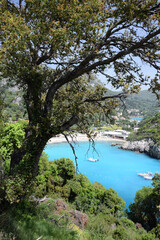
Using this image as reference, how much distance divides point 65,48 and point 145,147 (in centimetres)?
4702

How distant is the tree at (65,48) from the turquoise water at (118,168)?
16.9 meters

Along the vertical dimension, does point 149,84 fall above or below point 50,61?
below

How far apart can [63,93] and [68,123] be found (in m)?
1.37

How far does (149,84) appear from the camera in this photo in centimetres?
359

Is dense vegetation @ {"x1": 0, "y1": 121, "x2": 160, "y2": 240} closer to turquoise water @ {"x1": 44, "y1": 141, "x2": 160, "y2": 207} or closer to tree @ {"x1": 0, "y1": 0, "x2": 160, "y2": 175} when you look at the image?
tree @ {"x1": 0, "y1": 0, "x2": 160, "y2": 175}

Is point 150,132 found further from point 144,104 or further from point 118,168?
point 144,104

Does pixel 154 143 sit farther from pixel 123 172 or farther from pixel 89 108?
pixel 89 108

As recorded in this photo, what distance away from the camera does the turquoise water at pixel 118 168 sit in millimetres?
26781

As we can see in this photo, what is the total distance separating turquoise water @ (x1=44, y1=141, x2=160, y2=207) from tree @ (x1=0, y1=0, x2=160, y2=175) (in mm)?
16895

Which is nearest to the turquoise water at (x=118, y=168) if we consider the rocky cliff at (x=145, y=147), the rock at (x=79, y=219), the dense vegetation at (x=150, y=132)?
the rocky cliff at (x=145, y=147)

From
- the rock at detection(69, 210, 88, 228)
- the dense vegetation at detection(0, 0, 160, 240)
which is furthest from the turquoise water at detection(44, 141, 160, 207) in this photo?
the dense vegetation at detection(0, 0, 160, 240)

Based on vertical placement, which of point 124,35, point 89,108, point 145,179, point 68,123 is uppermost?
point 124,35

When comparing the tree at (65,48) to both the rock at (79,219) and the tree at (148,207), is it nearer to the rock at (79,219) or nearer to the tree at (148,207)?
the rock at (79,219)

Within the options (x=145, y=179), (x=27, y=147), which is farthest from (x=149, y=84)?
(x=145, y=179)
